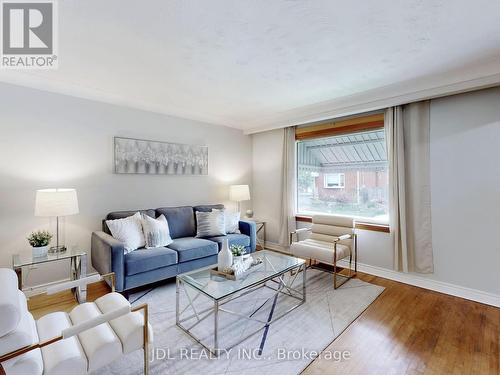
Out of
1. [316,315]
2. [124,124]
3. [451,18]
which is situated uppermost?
[451,18]

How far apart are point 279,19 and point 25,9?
183 cm

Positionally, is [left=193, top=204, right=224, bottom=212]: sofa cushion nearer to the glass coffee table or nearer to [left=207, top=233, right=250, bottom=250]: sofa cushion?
[left=207, top=233, right=250, bottom=250]: sofa cushion

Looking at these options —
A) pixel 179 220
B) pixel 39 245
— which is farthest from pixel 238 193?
pixel 39 245

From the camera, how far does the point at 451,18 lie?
1836 mm

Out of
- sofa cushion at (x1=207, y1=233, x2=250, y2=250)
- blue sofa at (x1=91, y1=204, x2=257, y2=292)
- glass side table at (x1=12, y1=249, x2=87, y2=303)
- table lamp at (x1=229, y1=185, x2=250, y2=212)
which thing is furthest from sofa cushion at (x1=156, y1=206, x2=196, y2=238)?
glass side table at (x1=12, y1=249, x2=87, y2=303)

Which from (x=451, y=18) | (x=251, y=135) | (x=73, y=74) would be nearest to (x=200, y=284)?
(x=73, y=74)

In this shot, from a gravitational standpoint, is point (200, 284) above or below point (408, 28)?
below

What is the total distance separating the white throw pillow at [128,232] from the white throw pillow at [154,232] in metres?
0.07

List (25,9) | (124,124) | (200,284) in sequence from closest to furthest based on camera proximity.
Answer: (25,9) → (200,284) → (124,124)

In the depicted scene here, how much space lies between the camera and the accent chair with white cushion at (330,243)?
320cm

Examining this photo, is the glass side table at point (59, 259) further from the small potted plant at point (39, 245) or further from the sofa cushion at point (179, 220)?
the sofa cushion at point (179, 220)

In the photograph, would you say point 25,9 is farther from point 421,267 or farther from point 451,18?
point 421,267

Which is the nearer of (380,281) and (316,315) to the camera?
(316,315)
